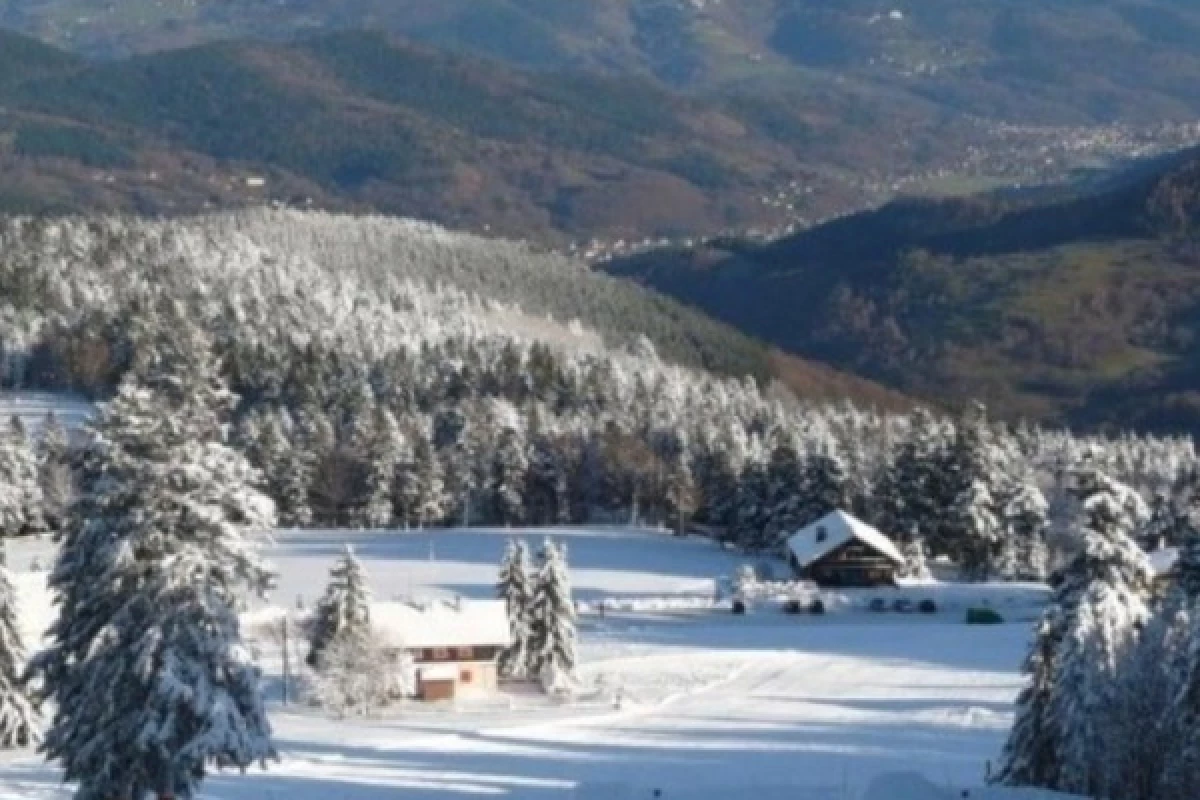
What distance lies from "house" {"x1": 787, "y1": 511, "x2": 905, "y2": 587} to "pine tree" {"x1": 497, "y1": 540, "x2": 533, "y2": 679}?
86.3 feet

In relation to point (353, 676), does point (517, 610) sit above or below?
above

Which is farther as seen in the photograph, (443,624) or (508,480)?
(508,480)

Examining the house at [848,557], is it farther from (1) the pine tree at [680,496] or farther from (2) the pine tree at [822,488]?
(1) the pine tree at [680,496]

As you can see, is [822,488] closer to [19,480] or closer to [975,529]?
[975,529]

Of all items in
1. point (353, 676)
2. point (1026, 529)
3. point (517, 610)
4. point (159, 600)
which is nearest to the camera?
point (159, 600)

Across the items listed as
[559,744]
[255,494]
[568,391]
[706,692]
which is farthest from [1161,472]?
[255,494]

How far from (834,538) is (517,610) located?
2895cm

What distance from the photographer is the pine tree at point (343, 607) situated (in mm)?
72812

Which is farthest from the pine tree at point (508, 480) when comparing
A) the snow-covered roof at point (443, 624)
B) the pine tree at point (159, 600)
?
the pine tree at point (159, 600)

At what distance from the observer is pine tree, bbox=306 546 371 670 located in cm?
7281

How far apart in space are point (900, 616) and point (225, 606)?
64.9 m

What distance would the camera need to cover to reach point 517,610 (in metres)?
76.5

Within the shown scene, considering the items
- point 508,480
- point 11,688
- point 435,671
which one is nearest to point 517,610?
point 435,671

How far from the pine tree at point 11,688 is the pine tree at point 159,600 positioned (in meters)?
24.8
